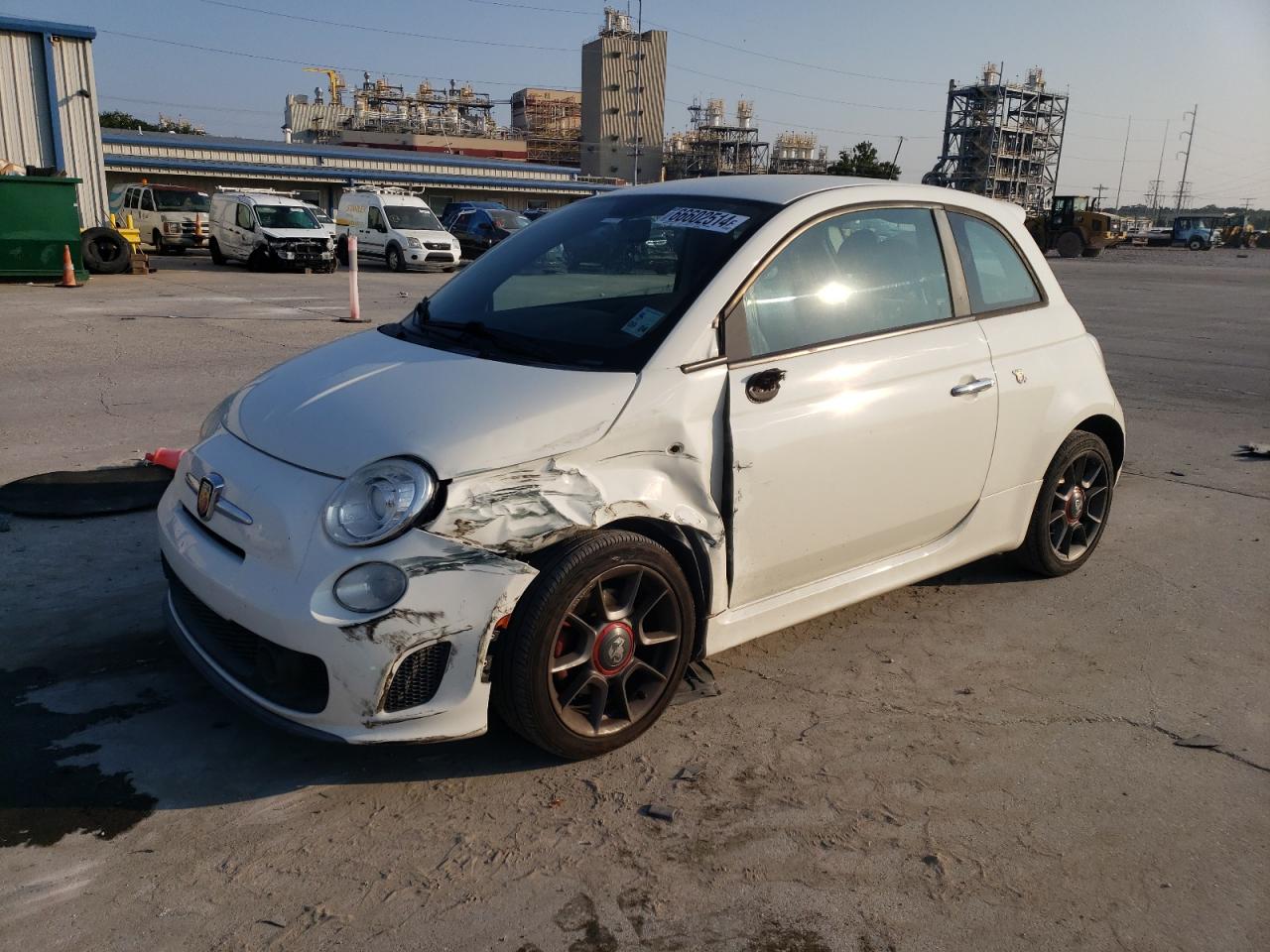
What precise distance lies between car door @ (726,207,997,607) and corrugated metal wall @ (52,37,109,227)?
23321 mm

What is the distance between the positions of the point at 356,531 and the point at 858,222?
2.23m

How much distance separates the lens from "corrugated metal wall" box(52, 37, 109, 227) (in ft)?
73.5

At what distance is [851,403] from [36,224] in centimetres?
1843

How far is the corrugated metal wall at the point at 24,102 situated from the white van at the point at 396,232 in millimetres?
6990

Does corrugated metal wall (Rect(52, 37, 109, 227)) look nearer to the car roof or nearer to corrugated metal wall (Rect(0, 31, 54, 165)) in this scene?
corrugated metal wall (Rect(0, 31, 54, 165))

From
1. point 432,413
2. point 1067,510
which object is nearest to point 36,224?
point 432,413

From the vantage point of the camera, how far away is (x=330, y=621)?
266 cm

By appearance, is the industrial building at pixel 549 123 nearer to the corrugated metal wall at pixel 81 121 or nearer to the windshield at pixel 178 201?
the windshield at pixel 178 201

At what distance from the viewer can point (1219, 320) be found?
1656 centimetres

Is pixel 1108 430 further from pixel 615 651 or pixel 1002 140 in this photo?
pixel 1002 140

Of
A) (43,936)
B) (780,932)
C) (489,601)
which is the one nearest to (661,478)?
(489,601)

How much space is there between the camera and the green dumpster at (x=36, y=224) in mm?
17094

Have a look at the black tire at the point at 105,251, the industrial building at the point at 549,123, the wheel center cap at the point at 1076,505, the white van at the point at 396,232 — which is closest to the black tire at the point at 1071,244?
the white van at the point at 396,232

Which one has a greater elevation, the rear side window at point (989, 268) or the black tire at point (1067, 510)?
the rear side window at point (989, 268)
